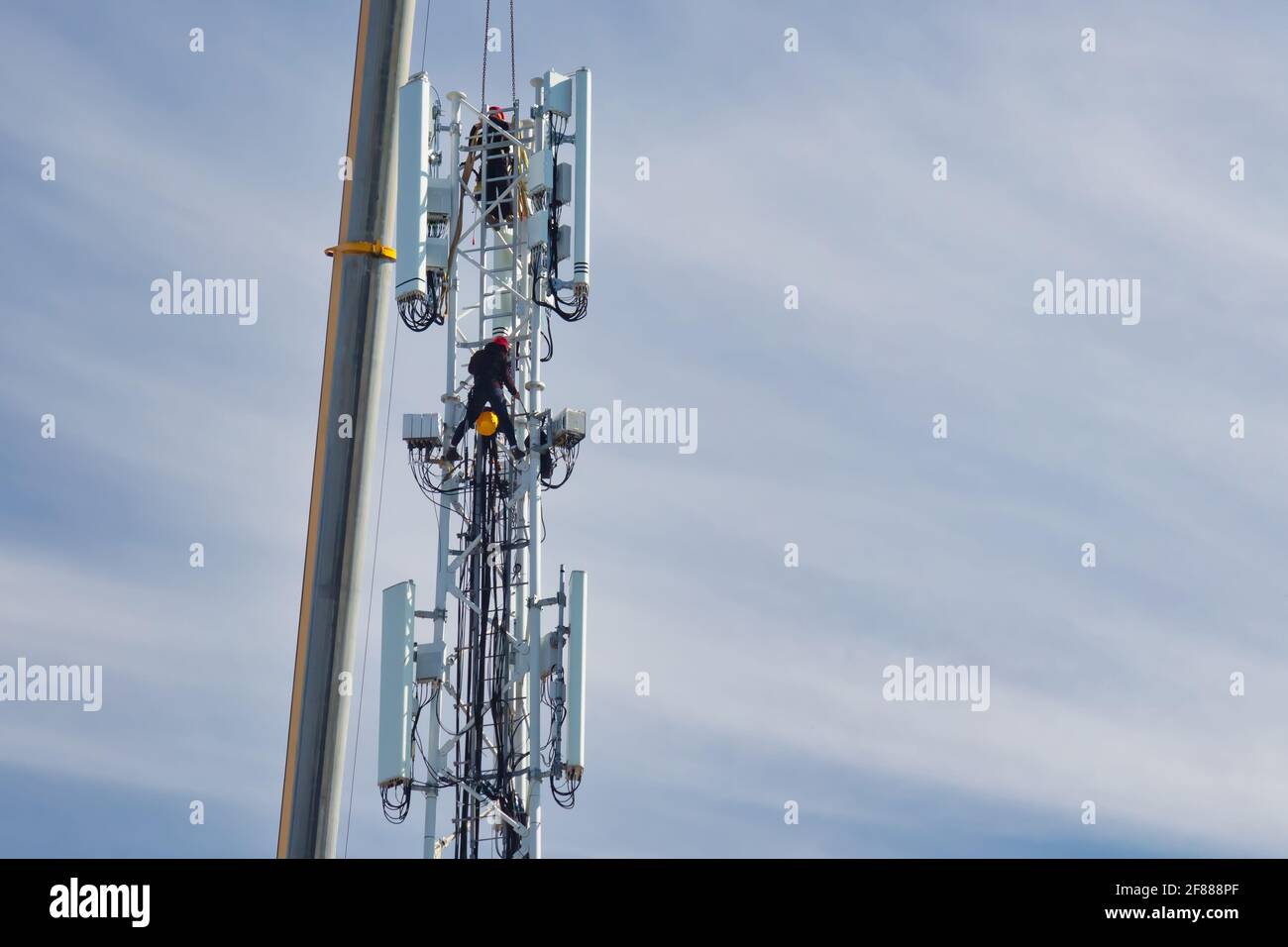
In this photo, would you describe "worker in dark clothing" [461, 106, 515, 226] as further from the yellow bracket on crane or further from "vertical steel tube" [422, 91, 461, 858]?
the yellow bracket on crane

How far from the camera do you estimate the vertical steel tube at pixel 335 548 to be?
82.9 feet

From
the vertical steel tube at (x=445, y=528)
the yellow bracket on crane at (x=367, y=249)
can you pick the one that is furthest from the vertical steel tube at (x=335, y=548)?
the vertical steel tube at (x=445, y=528)

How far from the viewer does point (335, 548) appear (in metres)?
25.7

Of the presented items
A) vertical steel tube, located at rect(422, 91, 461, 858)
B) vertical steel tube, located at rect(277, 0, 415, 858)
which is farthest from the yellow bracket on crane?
vertical steel tube, located at rect(422, 91, 461, 858)

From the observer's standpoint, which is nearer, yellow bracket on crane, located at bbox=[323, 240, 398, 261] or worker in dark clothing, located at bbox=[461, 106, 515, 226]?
yellow bracket on crane, located at bbox=[323, 240, 398, 261]

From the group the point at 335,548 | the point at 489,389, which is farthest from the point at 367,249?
the point at 489,389

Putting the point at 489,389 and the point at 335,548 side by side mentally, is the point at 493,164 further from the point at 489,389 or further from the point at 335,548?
the point at 335,548

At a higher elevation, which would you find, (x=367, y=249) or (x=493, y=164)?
→ (x=493, y=164)

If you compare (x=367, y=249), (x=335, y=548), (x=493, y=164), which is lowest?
(x=335, y=548)

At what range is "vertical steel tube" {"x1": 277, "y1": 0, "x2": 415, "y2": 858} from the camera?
25266 millimetres

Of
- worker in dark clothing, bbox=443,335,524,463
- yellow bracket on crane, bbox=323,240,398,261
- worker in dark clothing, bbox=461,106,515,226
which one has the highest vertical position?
worker in dark clothing, bbox=461,106,515,226

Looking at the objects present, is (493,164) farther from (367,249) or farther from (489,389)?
(367,249)

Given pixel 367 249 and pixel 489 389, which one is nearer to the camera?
pixel 367 249
